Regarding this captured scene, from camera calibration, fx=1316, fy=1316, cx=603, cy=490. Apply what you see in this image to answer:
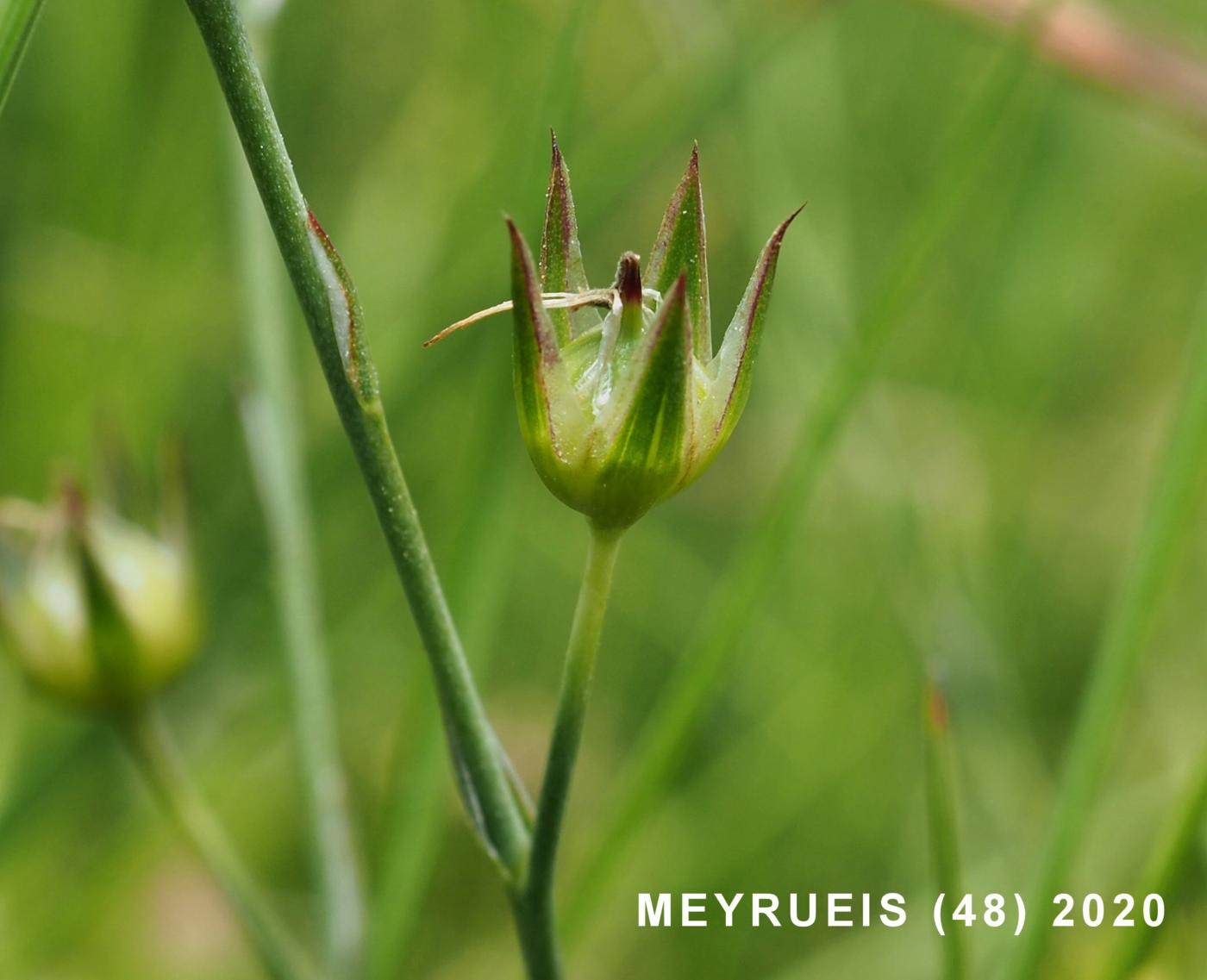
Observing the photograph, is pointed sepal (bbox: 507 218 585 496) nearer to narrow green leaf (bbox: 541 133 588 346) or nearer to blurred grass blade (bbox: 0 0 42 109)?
narrow green leaf (bbox: 541 133 588 346)

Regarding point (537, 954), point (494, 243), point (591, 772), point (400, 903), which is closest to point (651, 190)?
point (494, 243)

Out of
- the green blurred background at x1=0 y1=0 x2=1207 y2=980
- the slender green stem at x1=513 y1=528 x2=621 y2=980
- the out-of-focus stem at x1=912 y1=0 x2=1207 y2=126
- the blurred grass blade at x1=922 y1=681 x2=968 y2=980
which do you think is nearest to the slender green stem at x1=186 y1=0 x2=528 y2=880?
the slender green stem at x1=513 y1=528 x2=621 y2=980

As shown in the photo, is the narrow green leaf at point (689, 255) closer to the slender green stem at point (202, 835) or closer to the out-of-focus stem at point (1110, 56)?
the slender green stem at point (202, 835)

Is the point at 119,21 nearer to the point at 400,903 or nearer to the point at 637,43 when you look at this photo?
the point at 637,43

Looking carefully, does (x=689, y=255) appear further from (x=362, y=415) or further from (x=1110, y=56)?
(x=1110, y=56)

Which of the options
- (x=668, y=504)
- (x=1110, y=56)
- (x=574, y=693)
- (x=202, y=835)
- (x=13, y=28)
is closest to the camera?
(x=13, y=28)

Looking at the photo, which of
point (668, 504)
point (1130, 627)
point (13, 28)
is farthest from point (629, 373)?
point (668, 504)

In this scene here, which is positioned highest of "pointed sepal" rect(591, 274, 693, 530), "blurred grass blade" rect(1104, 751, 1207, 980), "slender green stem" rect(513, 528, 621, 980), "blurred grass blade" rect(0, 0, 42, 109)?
"blurred grass blade" rect(0, 0, 42, 109)
